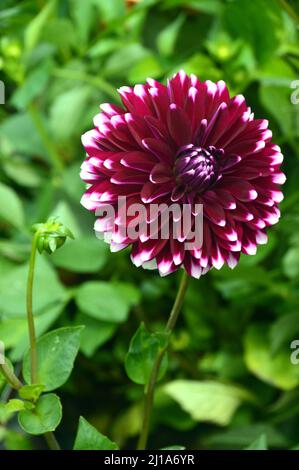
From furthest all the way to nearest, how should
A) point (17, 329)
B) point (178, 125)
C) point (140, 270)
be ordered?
point (140, 270), point (17, 329), point (178, 125)

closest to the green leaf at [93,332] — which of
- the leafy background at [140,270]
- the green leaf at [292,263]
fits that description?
the leafy background at [140,270]

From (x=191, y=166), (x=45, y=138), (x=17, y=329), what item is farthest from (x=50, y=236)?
(x=45, y=138)

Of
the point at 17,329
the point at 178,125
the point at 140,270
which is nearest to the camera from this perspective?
the point at 178,125

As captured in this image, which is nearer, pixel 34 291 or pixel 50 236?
pixel 50 236

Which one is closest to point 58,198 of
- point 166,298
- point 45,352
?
point 166,298

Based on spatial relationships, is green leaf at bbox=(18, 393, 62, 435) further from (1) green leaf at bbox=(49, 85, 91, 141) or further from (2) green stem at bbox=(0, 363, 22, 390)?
(1) green leaf at bbox=(49, 85, 91, 141)

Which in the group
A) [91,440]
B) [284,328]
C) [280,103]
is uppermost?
[280,103]

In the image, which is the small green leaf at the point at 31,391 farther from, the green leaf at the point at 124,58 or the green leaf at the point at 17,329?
the green leaf at the point at 124,58

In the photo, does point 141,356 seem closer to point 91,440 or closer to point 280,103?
point 91,440
